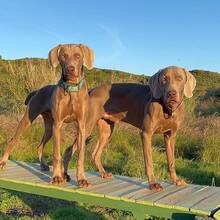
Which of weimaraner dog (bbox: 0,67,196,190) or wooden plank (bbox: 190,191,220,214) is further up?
weimaraner dog (bbox: 0,67,196,190)

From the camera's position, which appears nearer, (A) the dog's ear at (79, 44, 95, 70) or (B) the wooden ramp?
(B) the wooden ramp

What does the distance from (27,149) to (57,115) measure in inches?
160

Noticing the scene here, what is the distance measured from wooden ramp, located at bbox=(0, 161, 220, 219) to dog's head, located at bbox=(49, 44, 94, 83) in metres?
1.18

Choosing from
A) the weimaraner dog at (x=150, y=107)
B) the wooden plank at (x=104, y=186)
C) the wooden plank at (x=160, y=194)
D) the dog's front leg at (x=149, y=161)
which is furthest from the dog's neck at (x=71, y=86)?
the wooden plank at (x=160, y=194)

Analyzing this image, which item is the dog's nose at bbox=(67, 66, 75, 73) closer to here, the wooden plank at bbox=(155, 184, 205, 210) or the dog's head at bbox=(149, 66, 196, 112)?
the dog's head at bbox=(149, 66, 196, 112)

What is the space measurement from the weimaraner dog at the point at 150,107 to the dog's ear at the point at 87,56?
684mm

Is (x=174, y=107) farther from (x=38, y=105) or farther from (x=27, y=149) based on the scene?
(x=27, y=149)

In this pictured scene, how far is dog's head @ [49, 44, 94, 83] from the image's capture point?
4707 millimetres

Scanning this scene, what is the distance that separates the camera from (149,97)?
5191 mm

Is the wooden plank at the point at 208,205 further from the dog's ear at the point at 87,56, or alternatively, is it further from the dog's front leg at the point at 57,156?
the dog's ear at the point at 87,56

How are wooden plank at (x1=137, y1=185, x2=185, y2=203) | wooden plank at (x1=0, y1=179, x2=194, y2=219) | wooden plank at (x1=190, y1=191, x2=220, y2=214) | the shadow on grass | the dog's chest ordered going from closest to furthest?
1. wooden plank at (x1=190, y1=191, x2=220, y2=214)
2. wooden plank at (x1=0, y1=179, x2=194, y2=219)
3. wooden plank at (x1=137, y1=185, x2=185, y2=203)
4. the dog's chest
5. the shadow on grass

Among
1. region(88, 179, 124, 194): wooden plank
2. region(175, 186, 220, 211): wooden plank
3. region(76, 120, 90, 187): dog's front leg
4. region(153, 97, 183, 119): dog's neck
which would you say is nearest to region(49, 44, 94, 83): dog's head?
region(76, 120, 90, 187): dog's front leg

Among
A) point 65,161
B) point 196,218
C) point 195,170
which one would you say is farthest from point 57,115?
point 195,170

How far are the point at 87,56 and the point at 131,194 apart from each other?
153cm
